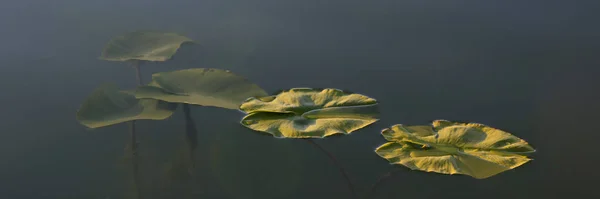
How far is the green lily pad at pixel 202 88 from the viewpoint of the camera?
1.76 meters

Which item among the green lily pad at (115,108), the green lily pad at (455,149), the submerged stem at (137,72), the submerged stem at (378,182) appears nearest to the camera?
the green lily pad at (455,149)

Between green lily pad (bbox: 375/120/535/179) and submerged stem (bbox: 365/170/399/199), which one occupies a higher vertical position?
green lily pad (bbox: 375/120/535/179)

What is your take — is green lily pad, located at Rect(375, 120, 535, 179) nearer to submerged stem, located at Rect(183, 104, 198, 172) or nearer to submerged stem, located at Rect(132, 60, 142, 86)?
submerged stem, located at Rect(183, 104, 198, 172)

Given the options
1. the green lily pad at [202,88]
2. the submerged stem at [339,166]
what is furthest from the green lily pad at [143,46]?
the submerged stem at [339,166]

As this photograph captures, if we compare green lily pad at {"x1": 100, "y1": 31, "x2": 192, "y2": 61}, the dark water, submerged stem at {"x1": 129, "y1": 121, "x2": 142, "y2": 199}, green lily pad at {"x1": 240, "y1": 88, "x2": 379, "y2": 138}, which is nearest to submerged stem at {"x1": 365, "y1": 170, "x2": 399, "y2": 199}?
the dark water

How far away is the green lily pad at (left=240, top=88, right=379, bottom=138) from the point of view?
1573mm

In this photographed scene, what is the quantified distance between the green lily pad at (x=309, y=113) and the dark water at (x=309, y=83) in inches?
3.2

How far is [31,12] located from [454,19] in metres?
1.89

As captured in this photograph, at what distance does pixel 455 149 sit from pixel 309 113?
44cm

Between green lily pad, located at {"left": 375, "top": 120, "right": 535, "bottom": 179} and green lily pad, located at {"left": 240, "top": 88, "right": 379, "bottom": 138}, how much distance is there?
0.41 feet

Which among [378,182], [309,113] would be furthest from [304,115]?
[378,182]

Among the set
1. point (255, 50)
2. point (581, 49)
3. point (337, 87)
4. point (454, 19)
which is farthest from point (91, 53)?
point (581, 49)

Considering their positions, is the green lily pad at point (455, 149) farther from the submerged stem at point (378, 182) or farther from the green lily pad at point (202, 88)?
the green lily pad at point (202, 88)

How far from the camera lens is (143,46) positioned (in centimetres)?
213
